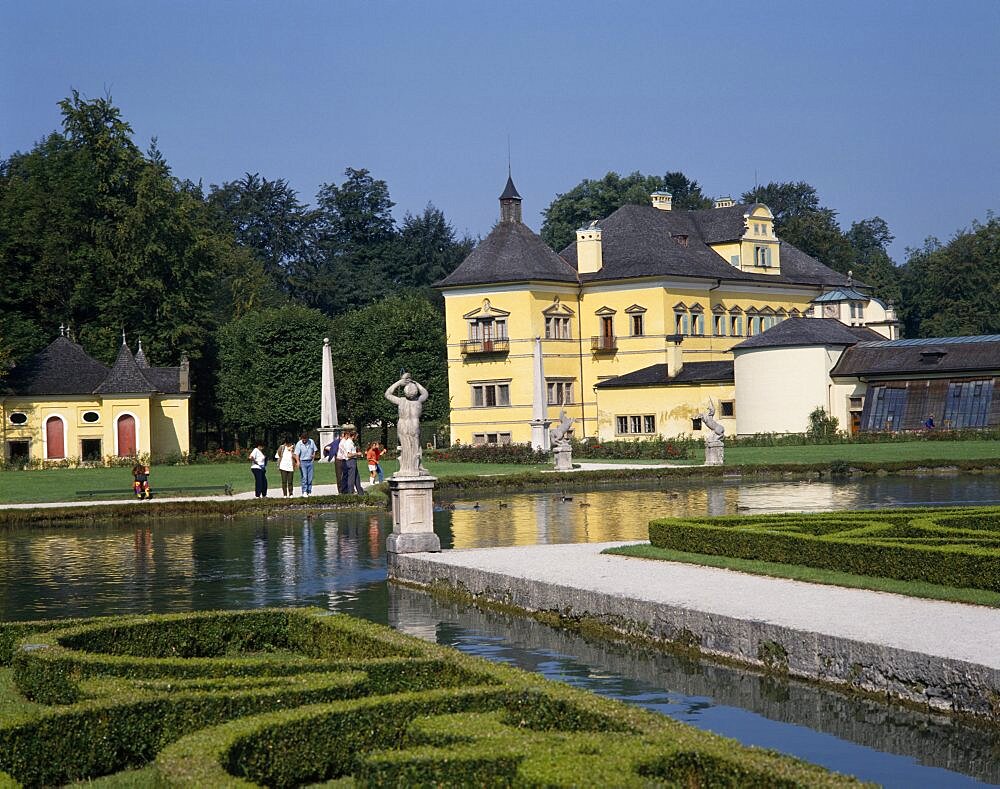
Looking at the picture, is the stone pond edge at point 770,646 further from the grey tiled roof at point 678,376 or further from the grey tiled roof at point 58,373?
the grey tiled roof at point 678,376

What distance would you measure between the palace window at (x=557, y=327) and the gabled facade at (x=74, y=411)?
59.0ft

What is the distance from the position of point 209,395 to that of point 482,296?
14.6m

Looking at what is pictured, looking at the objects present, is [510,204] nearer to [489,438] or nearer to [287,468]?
[489,438]

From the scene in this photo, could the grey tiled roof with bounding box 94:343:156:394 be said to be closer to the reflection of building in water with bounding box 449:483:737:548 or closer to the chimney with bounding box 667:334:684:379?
the chimney with bounding box 667:334:684:379

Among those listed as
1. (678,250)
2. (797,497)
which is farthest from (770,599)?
(678,250)

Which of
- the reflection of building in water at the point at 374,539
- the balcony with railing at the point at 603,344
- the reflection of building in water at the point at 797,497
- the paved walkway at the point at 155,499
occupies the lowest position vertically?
the reflection of building in water at the point at 374,539

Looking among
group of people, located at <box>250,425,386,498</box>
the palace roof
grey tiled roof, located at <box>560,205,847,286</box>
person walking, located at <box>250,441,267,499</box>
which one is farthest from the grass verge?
grey tiled roof, located at <box>560,205,847,286</box>

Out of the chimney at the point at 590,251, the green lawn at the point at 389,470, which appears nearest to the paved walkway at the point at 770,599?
the green lawn at the point at 389,470

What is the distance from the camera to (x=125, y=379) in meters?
56.2

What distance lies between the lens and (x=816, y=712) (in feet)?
33.6

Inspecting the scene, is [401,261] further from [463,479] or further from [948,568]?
[948,568]

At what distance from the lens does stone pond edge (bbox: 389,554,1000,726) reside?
31.4ft

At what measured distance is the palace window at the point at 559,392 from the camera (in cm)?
6242

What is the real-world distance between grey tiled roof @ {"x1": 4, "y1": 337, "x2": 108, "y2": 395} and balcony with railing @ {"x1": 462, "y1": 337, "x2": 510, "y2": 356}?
→ 633 inches
